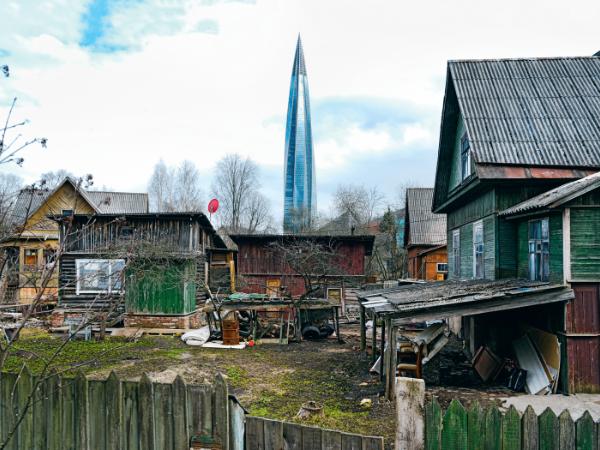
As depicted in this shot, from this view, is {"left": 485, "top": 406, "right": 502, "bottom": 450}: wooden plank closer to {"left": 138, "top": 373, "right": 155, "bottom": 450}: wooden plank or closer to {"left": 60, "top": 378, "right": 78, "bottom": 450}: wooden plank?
{"left": 138, "top": 373, "right": 155, "bottom": 450}: wooden plank

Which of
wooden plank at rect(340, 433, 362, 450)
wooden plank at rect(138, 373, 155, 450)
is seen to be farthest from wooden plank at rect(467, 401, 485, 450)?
wooden plank at rect(138, 373, 155, 450)

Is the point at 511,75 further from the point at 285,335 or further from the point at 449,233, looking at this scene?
the point at 285,335

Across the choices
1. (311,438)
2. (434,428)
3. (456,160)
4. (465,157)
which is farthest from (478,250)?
(311,438)

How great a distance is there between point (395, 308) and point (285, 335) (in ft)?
29.8

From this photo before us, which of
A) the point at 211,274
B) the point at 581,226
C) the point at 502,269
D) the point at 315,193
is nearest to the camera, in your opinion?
the point at 581,226

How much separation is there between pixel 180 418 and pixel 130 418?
1.59 ft

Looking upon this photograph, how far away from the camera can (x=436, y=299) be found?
9.59 metres

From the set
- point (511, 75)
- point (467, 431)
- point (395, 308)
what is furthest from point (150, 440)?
point (511, 75)

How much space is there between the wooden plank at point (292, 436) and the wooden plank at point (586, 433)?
7.38ft

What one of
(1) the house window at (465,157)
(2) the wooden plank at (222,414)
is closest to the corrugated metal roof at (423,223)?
(1) the house window at (465,157)

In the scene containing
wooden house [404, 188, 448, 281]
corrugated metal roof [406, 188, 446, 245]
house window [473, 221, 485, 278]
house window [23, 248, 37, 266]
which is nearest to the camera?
house window [473, 221, 485, 278]

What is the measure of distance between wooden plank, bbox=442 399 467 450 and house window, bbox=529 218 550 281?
7.46 meters

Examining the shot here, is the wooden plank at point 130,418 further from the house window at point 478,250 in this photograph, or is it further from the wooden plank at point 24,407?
the house window at point 478,250

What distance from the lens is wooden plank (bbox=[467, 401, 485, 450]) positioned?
3871 mm
